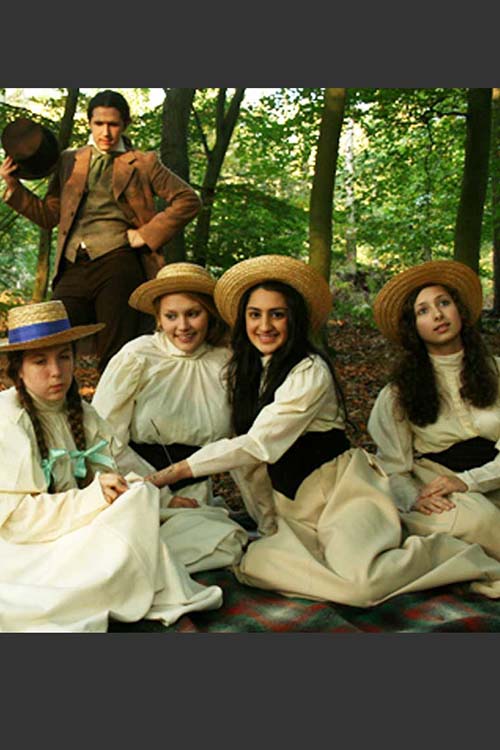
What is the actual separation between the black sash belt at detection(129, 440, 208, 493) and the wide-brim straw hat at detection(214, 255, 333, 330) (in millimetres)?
716

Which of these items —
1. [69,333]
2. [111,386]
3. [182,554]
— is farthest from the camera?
[111,386]

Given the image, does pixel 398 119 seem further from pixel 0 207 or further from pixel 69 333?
pixel 69 333

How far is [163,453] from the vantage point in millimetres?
4109

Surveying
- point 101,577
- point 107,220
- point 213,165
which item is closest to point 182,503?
point 101,577

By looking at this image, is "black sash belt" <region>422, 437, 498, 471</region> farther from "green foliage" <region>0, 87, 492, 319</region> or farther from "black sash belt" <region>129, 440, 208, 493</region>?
"green foliage" <region>0, 87, 492, 319</region>

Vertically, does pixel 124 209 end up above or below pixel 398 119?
below

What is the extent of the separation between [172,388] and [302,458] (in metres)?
0.79

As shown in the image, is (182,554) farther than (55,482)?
Yes

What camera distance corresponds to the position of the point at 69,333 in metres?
3.14

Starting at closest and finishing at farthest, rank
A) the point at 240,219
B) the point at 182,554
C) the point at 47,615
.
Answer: the point at 47,615, the point at 182,554, the point at 240,219

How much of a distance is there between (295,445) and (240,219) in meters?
5.25

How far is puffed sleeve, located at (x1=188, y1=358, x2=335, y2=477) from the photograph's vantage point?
11.5 feet

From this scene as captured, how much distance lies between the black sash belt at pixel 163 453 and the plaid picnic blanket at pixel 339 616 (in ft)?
2.69

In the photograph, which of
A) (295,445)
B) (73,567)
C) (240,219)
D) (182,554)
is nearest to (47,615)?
(73,567)
